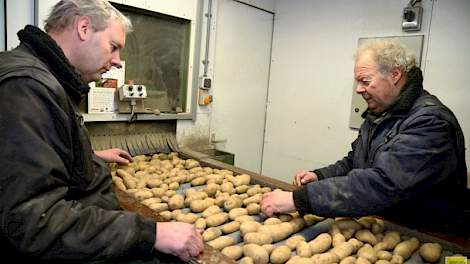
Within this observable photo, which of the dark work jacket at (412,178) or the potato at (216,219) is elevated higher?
the dark work jacket at (412,178)

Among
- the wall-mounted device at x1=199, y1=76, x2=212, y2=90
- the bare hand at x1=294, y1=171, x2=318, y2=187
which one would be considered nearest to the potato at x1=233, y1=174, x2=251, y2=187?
the bare hand at x1=294, y1=171, x2=318, y2=187

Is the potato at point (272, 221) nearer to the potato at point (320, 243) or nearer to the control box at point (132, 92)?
the potato at point (320, 243)

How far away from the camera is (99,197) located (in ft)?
3.92

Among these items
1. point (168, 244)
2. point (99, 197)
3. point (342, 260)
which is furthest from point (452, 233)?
point (99, 197)

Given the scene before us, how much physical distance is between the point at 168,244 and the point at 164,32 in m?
1.90

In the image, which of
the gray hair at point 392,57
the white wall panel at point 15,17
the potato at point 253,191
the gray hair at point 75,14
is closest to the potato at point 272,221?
the potato at point 253,191

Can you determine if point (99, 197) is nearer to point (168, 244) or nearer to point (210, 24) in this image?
point (168, 244)

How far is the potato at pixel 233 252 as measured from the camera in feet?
3.67

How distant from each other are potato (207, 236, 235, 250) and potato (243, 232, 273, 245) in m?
0.05

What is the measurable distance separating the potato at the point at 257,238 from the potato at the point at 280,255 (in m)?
0.06

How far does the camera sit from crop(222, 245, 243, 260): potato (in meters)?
1.12

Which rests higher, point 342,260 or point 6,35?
point 6,35

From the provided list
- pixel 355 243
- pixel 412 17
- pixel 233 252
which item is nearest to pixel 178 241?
pixel 233 252

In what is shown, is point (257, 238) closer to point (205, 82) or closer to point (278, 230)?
point (278, 230)
